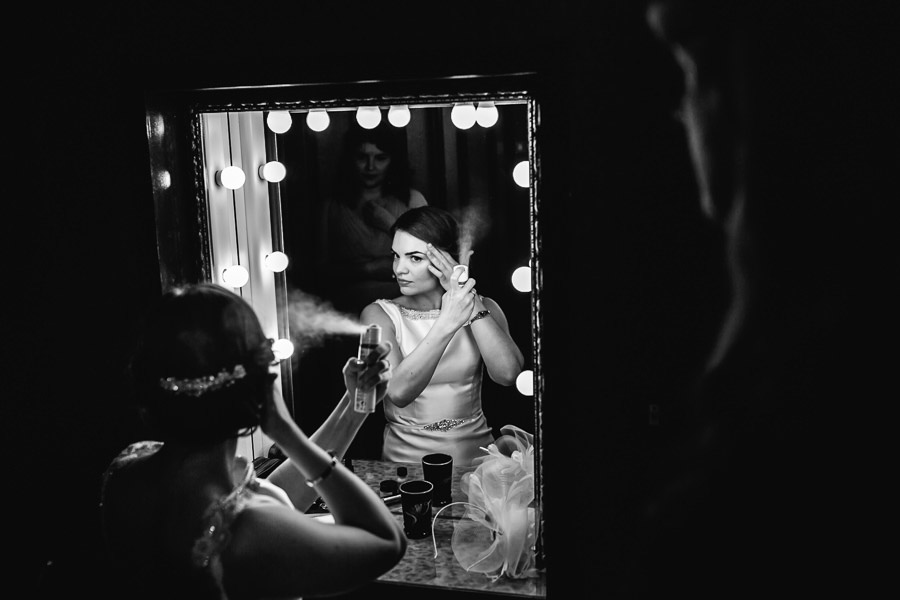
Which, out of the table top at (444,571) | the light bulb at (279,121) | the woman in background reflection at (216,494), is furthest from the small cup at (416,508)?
the light bulb at (279,121)

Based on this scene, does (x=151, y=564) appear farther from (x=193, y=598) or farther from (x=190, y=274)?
(x=190, y=274)

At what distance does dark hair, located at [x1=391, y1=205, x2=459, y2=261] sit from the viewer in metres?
1.92

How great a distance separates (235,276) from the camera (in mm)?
1935

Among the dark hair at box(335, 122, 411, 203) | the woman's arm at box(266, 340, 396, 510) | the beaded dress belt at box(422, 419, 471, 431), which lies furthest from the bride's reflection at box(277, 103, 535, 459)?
the woman's arm at box(266, 340, 396, 510)

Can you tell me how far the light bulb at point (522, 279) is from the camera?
6.20 ft

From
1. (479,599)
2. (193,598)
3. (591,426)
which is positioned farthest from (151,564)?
(591,426)

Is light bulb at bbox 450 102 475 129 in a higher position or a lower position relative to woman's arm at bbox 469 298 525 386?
higher

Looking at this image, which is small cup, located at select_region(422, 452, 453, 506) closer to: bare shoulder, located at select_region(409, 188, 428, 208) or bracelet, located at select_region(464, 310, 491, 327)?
bracelet, located at select_region(464, 310, 491, 327)

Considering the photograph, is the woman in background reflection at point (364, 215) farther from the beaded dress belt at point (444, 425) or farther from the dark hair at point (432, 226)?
the beaded dress belt at point (444, 425)

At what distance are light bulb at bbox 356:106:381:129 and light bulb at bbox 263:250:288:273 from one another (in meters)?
0.45

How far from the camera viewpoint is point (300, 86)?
1611 millimetres

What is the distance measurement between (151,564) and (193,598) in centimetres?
9

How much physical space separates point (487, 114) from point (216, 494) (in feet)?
3.71

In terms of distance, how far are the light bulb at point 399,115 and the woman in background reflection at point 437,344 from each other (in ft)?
0.77
